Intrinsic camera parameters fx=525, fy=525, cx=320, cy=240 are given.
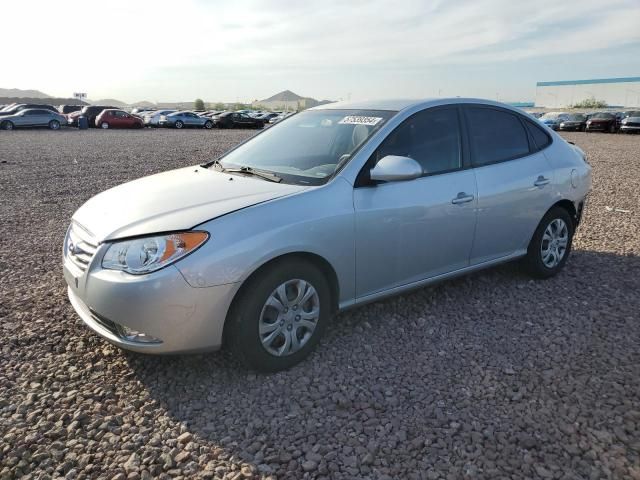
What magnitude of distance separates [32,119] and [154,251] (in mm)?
33328

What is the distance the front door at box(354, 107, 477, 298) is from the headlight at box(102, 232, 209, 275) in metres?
1.13

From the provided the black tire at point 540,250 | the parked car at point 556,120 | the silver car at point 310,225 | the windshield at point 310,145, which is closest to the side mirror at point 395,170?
the silver car at point 310,225

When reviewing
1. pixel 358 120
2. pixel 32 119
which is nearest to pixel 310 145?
pixel 358 120

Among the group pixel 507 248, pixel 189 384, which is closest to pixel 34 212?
pixel 189 384

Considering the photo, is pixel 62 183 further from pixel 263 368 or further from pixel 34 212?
pixel 263 368

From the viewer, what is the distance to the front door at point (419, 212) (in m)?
3.62

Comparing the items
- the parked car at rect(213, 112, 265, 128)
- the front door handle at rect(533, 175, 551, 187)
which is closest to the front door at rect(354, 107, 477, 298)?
the front door handle at rect(533, 175, 551, 187)

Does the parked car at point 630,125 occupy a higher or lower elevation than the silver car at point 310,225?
lower

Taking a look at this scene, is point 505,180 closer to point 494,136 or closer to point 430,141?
point 494,136

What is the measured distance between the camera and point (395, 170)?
350 centimetres

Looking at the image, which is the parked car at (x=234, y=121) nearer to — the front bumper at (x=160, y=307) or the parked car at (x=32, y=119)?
the parked car at (x=32, y=119)

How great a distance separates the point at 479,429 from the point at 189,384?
5.64 ft

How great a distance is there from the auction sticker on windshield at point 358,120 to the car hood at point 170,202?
36.2 inches

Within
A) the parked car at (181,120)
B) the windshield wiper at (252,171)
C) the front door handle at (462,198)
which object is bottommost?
the parked car at (181,120)
